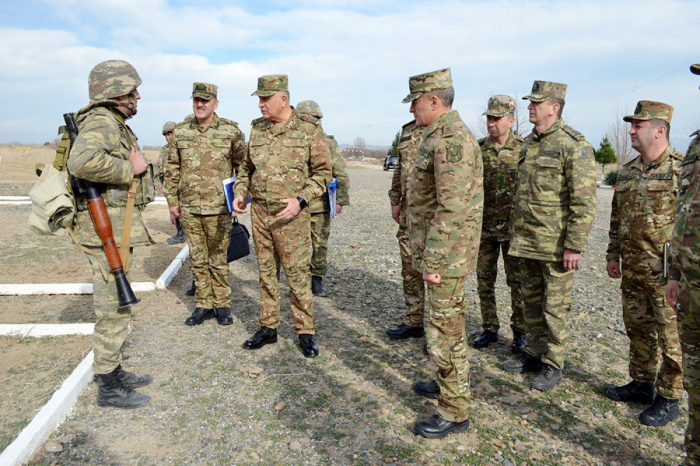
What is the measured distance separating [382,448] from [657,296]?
2260 mm

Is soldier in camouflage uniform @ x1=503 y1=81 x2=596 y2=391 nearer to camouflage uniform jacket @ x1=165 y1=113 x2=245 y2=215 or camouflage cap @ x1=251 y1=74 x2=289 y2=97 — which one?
camouflage cap @ x1=251 y1=74 x2=289 y2=97

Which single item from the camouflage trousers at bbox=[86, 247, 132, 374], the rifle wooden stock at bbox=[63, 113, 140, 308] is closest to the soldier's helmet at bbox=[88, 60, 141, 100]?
the rifle wooden stock at bbox=[63, 113, 140, 308]

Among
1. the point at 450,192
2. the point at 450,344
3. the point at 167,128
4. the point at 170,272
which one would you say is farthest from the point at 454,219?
the point at 167,128

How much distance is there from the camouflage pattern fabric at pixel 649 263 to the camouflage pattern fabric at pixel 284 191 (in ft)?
8.47

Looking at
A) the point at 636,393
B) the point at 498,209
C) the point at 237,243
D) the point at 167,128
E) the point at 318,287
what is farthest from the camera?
the point at 167,128

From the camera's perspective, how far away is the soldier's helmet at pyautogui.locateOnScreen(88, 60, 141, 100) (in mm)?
3262

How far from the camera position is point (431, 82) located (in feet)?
9.41

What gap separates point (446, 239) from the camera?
2768 millimetres

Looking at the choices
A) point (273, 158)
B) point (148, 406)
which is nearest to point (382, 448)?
point (148, 406)

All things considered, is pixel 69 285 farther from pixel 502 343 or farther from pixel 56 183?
pixel 502 343

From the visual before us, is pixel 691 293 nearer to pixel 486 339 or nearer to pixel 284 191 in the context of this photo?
pixel 486 339

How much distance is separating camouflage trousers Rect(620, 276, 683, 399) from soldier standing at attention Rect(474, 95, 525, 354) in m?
1.00

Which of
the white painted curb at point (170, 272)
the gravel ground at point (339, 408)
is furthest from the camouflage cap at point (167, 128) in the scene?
the gravel ground at point (339, 408)

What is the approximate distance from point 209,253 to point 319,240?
1.61 metres
